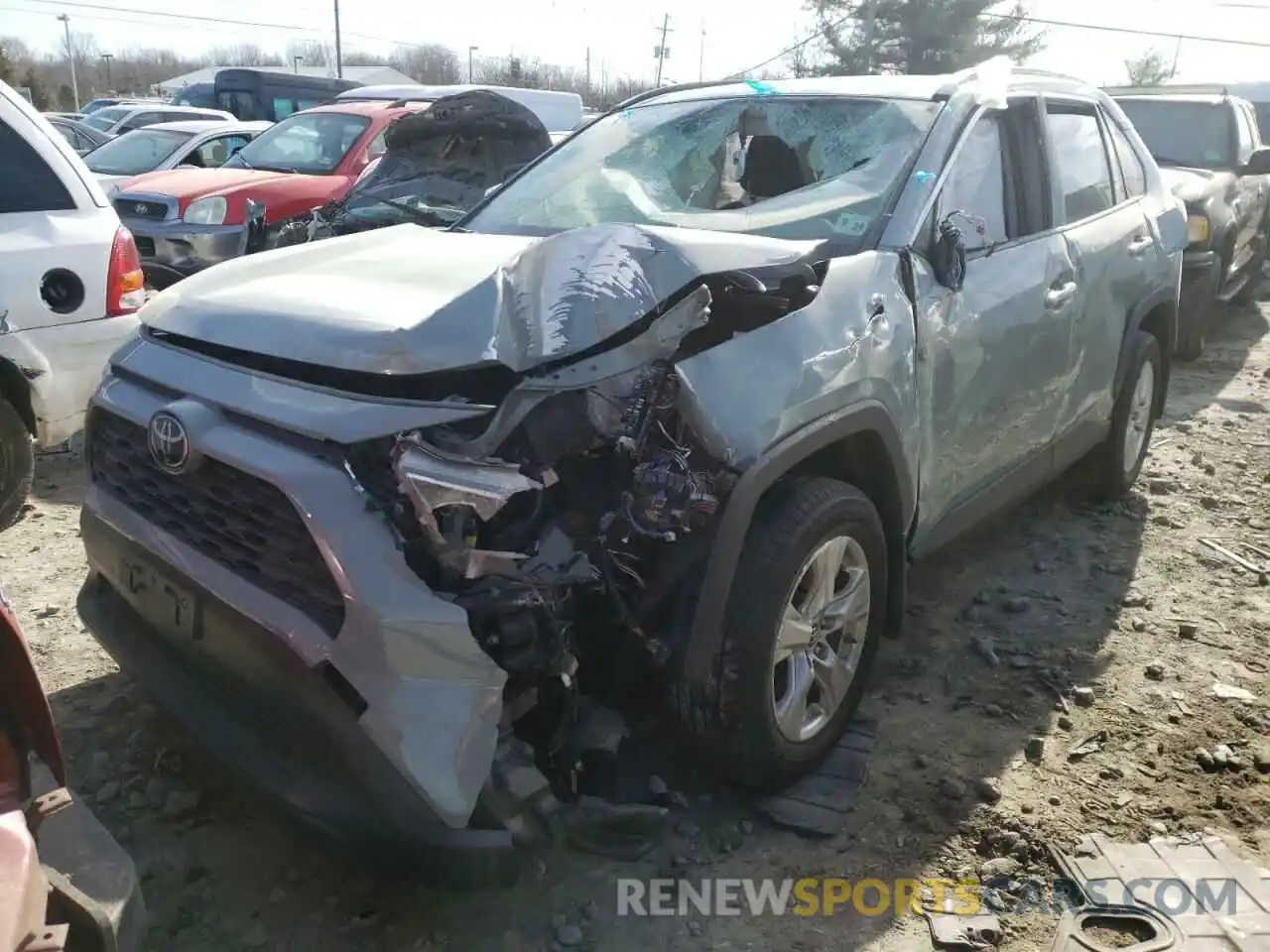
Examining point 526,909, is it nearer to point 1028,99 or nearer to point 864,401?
point 864,401

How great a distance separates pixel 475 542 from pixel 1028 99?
2917mm

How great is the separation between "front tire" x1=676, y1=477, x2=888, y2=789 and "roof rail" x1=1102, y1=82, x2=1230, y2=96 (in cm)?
866

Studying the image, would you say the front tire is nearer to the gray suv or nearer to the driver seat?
the gray suv

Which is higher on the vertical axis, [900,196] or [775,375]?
[900,196]

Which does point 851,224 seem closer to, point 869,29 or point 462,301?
point 462,301

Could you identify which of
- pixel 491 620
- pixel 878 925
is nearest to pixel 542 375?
pixel 491 620

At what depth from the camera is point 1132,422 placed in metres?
5.02

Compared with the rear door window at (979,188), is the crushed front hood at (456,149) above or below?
below

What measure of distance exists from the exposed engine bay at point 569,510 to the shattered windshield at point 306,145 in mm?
7745

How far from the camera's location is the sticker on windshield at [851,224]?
3.12 meters

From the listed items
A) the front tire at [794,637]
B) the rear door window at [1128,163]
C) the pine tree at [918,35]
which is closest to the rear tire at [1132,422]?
the rear door window at [1128,163]

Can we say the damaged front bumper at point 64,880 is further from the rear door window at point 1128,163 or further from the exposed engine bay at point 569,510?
the rear door window at point 1128,163

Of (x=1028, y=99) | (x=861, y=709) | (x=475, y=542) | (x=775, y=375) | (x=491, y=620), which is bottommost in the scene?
(x=861, y=709)

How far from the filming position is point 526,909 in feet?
8.31
